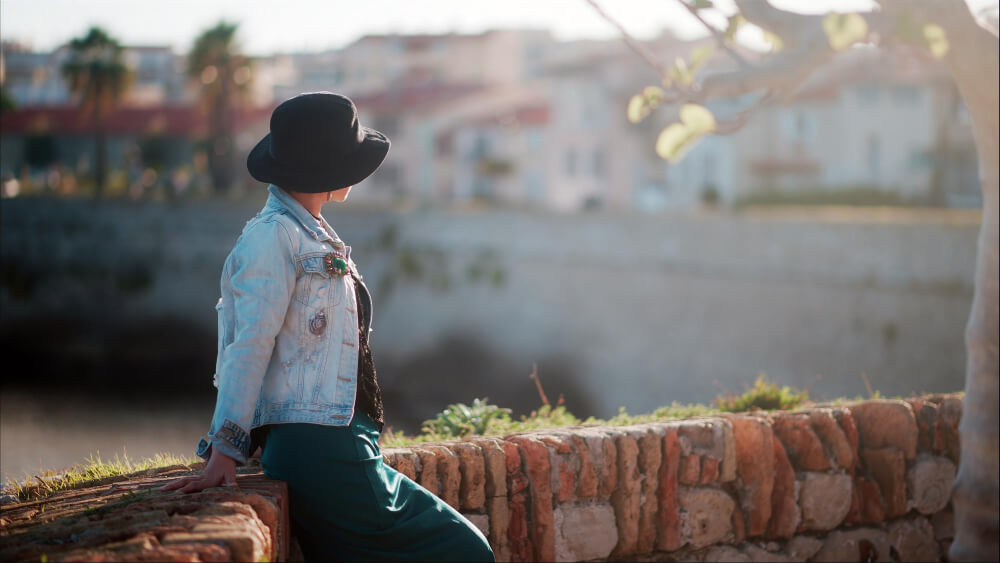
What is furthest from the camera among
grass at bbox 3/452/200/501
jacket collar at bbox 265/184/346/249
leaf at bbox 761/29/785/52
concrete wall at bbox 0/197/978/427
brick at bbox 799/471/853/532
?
concrete wall at bbox 0/197/978/427

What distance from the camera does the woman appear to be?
3.20m

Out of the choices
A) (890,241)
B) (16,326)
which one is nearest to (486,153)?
(16,326)

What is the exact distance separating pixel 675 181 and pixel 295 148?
4484 centimetres

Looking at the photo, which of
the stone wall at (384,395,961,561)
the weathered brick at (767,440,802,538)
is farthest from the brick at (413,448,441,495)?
the weathered brick at (767,440,802,538)

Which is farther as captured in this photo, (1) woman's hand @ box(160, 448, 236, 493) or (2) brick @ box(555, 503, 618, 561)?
(2) brick @ box(555, 503, 618, 561)

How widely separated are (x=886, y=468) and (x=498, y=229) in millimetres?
27174

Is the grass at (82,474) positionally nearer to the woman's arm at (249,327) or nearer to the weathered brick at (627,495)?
the woman's arm at (249,327)

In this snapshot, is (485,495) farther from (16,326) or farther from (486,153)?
(486,153)

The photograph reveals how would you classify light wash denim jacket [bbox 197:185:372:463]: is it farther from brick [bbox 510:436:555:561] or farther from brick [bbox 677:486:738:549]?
brick [bbox 677:486:738:549]

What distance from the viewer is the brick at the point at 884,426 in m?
5.25

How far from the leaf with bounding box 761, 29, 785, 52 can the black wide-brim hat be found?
2700mm

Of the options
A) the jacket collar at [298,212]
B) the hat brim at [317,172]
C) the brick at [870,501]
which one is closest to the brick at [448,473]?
the jacket collar at [298,212]

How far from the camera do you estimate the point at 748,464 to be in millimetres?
4930

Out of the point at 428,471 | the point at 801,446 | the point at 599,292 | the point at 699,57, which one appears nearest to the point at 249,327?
the point at 428,471
